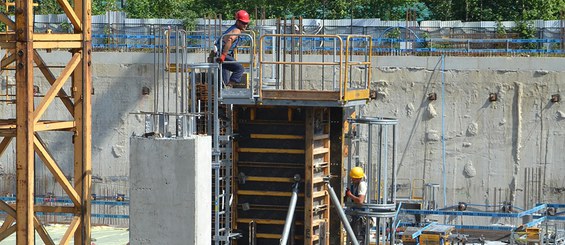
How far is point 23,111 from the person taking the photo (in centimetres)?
1902

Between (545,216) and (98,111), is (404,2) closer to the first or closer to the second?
(98,111)

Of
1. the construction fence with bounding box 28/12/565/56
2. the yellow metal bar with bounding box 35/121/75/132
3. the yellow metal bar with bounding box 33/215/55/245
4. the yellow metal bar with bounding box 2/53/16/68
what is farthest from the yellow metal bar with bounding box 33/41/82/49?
the construction fence with bounding box 28/12/565/56

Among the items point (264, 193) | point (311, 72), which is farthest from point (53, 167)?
point (311, 72)

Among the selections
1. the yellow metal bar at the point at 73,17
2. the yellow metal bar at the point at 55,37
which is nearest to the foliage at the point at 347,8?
the yellow metal bar at the point at 73,17

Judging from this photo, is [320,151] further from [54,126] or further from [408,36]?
[408,36]

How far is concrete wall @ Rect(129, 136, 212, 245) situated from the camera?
17203 mm

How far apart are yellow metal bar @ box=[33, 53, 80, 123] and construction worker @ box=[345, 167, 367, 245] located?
15.6 ft

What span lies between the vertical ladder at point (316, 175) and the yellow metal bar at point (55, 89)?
372 cm

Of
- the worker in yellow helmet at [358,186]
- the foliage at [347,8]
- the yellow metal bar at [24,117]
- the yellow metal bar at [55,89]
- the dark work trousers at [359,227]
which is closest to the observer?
the yellow metal bar at [24,117]

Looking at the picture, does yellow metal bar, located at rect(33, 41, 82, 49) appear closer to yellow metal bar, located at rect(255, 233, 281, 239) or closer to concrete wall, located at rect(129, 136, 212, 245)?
concrete wall, located at rect(129, 136, 212, 245)

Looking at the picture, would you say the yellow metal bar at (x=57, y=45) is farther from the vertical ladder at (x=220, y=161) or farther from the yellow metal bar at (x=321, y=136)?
the yellow metal bar at (x=321, y=136)

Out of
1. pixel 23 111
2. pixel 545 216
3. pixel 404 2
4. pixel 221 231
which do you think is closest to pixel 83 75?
pixel 23 111

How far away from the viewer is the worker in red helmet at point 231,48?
786 inches

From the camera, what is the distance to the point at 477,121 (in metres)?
30.4
